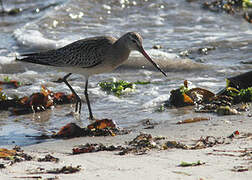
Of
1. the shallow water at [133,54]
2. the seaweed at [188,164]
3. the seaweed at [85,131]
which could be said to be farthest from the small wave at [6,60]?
the seaweed at [188,164]

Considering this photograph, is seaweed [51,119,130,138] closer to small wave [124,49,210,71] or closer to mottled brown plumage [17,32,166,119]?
mottled brown plumage [17,32,166,119]

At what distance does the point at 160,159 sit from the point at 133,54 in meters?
6.26

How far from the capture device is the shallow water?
697cm

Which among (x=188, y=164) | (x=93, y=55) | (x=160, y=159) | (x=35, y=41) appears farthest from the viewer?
(x=35, y=41)

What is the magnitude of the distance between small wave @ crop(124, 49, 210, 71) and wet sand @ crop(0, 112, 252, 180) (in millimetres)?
3822

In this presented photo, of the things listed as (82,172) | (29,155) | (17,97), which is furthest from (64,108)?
(82,172)

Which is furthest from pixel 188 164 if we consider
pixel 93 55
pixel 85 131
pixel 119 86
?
pixel 119 86

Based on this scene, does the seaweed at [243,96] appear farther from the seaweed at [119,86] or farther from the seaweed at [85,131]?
the seaweed at [119,86]

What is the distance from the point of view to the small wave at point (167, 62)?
9.58 m

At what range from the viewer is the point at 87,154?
4.93 m

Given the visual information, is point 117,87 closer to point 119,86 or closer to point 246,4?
point 119,86

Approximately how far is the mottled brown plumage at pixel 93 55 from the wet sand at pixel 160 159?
1.48m

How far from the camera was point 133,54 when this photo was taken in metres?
10.6

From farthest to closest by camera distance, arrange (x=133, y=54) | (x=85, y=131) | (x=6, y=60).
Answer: (x=133, y=54) → (x=6, y=60) → (x=85, y=131)
